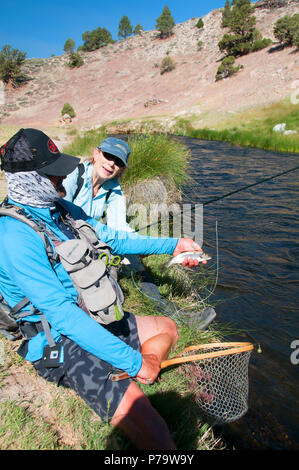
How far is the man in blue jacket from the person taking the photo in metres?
1.82

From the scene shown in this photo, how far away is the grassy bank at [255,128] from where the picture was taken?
53.3 feet

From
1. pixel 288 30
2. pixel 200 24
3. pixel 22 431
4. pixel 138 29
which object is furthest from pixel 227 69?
pixel 138 29

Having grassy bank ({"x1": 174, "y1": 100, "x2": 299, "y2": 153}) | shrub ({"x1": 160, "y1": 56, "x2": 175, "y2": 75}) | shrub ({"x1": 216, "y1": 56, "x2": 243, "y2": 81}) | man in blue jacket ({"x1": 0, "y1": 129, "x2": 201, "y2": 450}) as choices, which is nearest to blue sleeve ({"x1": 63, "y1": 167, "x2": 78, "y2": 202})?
man in blue jacket ({"x1": 0, "y1": 129, "x2": 201, "y2": 450})

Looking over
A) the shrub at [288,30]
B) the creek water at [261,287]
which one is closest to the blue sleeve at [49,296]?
the creek water at [261,287]

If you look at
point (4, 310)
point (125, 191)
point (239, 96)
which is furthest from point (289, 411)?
point (239, 96)

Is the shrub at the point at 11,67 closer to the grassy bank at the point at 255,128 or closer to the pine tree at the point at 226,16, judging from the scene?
the pine tree at the point at 226,16

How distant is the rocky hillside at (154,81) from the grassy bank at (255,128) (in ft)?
6.89

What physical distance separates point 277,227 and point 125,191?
3.60 meters

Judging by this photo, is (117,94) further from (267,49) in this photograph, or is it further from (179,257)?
(179,257)

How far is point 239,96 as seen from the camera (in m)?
27.8

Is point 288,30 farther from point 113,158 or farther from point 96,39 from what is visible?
point 96,39

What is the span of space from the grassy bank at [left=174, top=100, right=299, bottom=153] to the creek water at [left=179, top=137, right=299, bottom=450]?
5377 mm

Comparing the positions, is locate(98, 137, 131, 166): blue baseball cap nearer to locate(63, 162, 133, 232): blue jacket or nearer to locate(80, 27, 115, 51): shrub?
locate(63, 162, 133, 232): blue jacket

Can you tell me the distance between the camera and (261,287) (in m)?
4.98
